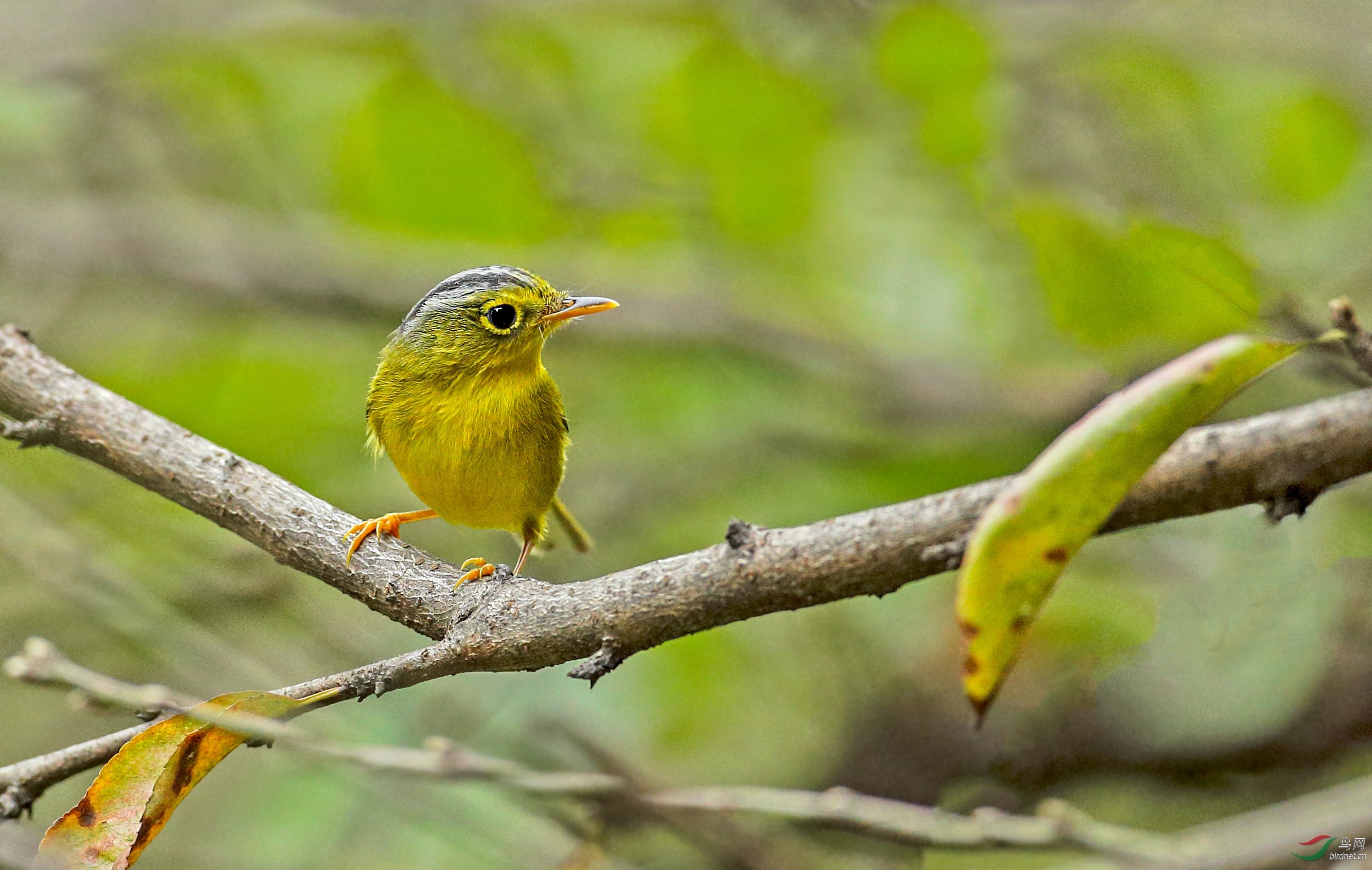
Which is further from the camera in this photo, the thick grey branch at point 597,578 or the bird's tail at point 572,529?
the bird's tail at point 572,529

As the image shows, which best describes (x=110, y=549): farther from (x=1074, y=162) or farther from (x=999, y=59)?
(x=1074, y=162)

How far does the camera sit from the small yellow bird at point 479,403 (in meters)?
3.64

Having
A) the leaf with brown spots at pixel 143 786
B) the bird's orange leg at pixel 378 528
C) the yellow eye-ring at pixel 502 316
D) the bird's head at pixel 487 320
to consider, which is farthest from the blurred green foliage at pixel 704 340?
the leaf with brown spots at pixel 143 786

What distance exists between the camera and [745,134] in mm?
4453

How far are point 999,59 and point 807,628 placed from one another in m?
2.46

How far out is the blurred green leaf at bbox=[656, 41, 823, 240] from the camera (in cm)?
A: 439

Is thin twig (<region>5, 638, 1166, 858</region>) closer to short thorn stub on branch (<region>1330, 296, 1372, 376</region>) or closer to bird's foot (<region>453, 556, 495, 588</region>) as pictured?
bird's foot (<region>453, 556, 495, 588</region>)

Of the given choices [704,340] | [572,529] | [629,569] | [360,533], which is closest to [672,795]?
[629,569]

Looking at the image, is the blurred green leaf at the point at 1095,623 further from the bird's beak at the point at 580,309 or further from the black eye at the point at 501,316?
the black eye at the point at 501,316

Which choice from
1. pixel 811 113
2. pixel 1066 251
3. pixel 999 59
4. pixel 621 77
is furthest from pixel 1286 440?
pixel 621 77

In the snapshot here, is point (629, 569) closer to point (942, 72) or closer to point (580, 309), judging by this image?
point (580, 309)

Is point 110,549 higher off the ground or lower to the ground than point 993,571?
higher

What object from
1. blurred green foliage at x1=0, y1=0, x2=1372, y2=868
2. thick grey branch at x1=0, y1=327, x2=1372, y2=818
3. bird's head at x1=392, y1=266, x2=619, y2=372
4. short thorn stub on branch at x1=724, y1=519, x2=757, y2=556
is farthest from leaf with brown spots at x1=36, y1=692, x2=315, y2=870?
bird's head at x1=392, y1=266, x2=619, y2=372

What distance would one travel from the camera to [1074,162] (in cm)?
547
